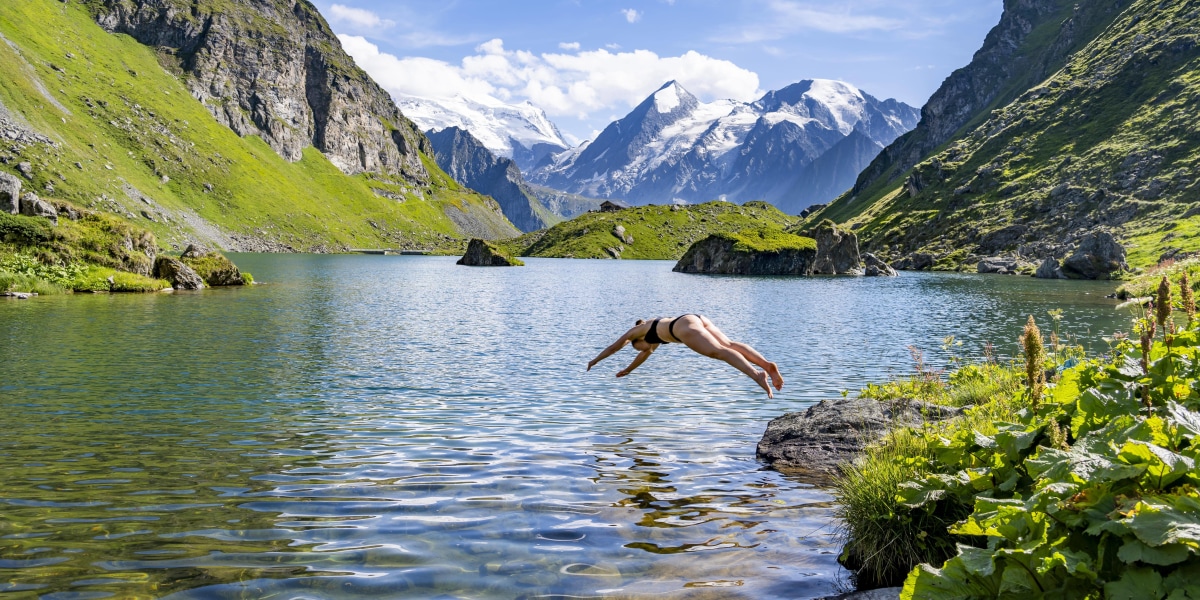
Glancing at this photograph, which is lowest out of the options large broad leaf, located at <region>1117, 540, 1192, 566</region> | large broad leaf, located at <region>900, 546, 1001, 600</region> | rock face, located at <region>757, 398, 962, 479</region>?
rock face, located at <region>757, 398, 962, 479</region>

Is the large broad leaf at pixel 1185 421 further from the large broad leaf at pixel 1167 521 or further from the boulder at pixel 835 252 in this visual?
the boulder at pixel 835 252

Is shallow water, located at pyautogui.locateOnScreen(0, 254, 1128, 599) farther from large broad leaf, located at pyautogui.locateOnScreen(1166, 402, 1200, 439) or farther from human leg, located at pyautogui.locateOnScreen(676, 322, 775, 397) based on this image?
large broad leaf, located at pyautogui.locateOnScreen(1166, 402, 1200, 439)

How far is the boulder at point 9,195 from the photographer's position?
65000mm

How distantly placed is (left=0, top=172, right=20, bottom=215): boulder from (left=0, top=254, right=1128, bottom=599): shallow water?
35.1 m

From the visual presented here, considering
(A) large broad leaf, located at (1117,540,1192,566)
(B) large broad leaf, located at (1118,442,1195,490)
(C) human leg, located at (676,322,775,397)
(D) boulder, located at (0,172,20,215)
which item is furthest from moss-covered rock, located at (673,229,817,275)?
(A) large broad leaf, located at (1117,540,1192,566)

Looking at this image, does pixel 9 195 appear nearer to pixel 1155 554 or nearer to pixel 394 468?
pixel 394 468

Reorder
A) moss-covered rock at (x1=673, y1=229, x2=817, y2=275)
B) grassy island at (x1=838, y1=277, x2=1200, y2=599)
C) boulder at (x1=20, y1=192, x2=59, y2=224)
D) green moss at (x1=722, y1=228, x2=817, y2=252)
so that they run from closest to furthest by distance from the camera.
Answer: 1. grassy island at (x1=838, y1=277, x2=1200, y2=599)
2. boulder at (x1=20, y1=192, x2=59, y2=224)
3. moss-covered rock at (x1=673, y1=229, x2=817, y2=275)
4. green moss at (x1=722, y1=228, x2=817, y2=252)

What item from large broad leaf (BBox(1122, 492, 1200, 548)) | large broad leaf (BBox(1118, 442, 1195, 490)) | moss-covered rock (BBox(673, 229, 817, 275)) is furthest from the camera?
moss-covered rock (BBox(673, 229, 817, 275))

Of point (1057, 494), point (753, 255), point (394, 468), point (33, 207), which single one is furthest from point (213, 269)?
point (753, 255)

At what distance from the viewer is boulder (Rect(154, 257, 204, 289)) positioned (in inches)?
2776

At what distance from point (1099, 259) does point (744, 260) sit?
65598 mm

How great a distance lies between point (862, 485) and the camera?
1025cm

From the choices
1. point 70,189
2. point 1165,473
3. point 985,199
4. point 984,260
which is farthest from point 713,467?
point 70,189

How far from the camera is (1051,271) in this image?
390 feet
